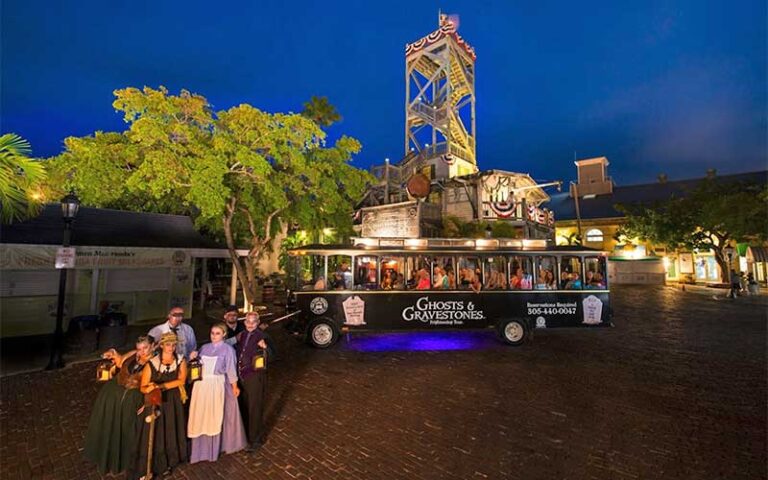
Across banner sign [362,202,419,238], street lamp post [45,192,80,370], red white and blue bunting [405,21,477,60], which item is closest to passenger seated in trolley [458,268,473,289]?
street lamp post [45,192,80,370]

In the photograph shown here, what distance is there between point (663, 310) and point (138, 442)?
2131cm

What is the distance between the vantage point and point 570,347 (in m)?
10.3

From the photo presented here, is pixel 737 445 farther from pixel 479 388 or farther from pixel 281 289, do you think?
pixel 281 289

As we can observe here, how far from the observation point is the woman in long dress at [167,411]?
152 inches

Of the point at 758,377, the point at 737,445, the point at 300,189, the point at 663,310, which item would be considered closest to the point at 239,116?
the point at 300,189

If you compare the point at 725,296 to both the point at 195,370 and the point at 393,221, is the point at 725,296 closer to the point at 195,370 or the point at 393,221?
the point at 393,221

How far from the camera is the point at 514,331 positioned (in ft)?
33.9

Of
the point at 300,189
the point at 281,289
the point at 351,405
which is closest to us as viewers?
the point at 351,405

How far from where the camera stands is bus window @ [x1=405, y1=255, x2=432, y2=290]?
1019cm

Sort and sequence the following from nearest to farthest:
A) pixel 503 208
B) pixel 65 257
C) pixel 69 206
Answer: pixel 65 257
pixel 69 206
pixel 503 208

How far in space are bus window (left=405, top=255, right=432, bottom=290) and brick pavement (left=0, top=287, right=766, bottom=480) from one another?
1.89 m

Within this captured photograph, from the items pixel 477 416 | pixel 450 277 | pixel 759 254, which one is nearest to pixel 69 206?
pixel 450 277

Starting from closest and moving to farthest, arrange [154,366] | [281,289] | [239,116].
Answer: [154,366] → [239,116] → [281,289]

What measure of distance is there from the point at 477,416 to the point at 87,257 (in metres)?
12.2
